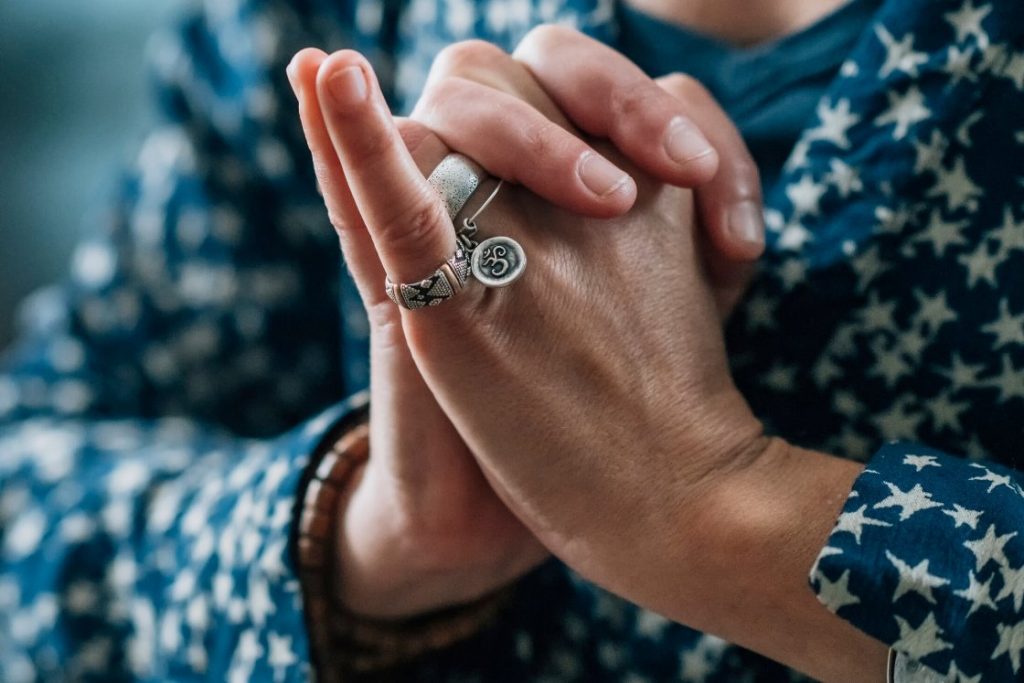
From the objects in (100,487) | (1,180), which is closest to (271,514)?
(100,487)

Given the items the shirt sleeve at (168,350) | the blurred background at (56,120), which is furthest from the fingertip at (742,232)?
the blurred background at (56,120)

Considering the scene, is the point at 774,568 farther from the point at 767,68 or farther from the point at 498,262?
the point at 767,68

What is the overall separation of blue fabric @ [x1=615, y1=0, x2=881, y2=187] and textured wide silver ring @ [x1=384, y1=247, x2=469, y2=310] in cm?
24

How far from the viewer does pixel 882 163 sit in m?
0.47

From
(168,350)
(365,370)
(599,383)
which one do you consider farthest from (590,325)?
(168,350)

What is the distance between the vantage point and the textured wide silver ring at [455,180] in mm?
390

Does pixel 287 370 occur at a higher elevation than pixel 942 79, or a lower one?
lower

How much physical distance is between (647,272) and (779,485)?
111 millimetres

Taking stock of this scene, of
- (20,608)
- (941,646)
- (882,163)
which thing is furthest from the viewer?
(20,608)

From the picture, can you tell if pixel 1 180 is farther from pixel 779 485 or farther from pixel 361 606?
pixel 779 485

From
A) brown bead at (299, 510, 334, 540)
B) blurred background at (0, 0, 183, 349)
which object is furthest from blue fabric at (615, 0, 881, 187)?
blurred background at (0, 0, 183, 349)

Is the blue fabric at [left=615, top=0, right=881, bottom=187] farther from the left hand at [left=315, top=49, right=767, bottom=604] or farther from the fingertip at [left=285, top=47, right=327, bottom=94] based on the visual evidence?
the fingertip at [left=285, top=47, right=327, bottom=94]

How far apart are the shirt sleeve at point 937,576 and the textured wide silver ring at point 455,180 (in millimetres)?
200

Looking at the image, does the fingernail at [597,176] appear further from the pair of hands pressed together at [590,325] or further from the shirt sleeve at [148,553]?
the shirt sleeve at [148,553]
